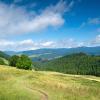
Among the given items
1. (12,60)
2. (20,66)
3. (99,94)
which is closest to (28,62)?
(20,66)

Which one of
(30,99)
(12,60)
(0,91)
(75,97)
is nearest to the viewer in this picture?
(30,99)

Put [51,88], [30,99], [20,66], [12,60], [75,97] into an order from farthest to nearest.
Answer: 1. [12,60]
2. [20,66]
3. [51,88]
4. [75,97]
5. [30,99]

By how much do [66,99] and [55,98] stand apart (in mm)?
1641

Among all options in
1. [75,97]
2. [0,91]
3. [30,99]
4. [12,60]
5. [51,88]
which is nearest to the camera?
[30,99]

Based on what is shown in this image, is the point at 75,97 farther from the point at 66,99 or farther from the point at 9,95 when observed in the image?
the point at 9,95

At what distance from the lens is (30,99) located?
32.7m

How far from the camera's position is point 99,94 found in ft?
128

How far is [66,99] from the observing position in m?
33.1

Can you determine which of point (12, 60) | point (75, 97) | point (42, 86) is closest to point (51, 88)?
point (42, 86)

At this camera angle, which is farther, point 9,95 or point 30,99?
point 9,95

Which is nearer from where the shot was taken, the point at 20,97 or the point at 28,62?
the point at 20,97

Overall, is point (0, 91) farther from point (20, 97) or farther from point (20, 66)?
point (20, 66)

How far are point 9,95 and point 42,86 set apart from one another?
34.8 ft

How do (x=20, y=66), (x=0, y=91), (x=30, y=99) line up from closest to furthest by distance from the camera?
1. (x=30, y=99)
2. (x=0, y=91)
3. (x=20, y=66)
